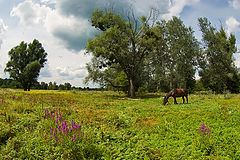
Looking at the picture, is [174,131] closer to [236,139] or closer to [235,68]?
[236,139]

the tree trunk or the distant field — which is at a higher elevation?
the tree trunk

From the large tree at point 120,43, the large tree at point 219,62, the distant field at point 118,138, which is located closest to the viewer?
the distant field at point 118,138

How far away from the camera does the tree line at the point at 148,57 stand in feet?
186

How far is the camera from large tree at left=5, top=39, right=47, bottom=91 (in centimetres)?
9281

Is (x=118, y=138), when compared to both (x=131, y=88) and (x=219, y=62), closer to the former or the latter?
(x=131, y=88)

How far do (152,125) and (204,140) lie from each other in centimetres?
489

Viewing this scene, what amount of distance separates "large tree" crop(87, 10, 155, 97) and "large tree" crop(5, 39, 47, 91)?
39658mm

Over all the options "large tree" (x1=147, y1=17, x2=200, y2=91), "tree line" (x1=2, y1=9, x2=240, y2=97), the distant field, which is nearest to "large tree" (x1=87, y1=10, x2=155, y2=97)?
"tree line" (x1=2, y1=9, x2=240, y2=97)

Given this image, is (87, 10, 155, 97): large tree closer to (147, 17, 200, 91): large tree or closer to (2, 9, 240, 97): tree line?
(2, 9, 240, 97): tree line

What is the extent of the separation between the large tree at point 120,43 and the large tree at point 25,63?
39.7 m

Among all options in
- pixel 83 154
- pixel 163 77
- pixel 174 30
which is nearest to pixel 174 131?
pixel 83 154

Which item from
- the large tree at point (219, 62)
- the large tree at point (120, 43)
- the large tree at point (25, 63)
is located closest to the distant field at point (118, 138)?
the large tree at point (120, 43)

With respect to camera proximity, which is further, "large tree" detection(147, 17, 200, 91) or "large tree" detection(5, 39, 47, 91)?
"large tree" detection(5, 39, 47, 91)

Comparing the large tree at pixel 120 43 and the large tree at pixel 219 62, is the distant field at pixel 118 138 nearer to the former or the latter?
the large tree at pixel 120 43
